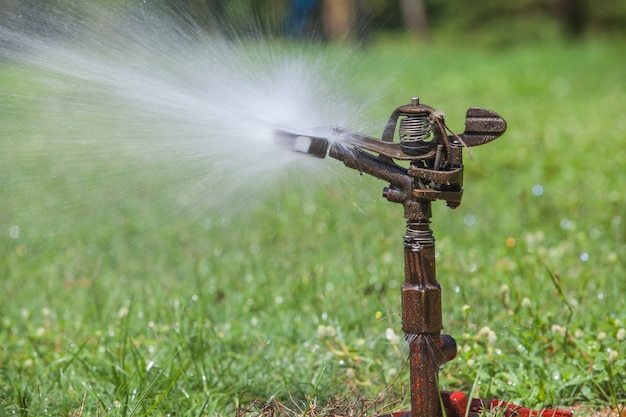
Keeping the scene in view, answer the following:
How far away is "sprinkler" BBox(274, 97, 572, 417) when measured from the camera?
1941 mm

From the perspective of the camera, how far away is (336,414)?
2.14 metres

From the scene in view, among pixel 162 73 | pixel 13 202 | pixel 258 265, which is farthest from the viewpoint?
pixel 13 202

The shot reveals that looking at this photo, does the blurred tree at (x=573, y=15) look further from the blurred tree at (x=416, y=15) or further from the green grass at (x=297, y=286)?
the green grass at (x=297, y=286)

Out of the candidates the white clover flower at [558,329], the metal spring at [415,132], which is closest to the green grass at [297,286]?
the white clover flower at [558,329]

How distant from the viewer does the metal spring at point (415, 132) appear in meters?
1.95

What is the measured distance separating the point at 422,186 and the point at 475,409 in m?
0.58

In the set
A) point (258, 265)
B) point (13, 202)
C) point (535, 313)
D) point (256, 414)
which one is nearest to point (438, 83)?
point (13, 202)

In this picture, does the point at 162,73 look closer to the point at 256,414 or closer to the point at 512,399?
the point at 256,414

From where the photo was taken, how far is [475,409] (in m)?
2.17

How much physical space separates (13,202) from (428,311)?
13.0 ft

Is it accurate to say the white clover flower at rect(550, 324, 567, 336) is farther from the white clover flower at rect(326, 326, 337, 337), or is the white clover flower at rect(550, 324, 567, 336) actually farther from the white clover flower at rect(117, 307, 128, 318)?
the white clover flower at rect(117, 307, 128, 318)

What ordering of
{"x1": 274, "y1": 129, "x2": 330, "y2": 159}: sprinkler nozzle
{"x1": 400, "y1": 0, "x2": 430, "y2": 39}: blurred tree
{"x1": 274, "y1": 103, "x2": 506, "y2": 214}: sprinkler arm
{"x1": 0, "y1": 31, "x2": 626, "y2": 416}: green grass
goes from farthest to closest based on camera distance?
1. {"x1": 400, "y1": 0, "x2": 430, "y2": 39}: blurred tree
2. {"x1": 0, "y1": 31, "x2": 626, "y2": 416}: green grass
3. {"x1": 274, "y1": 129, "x2": 330, "y2": 159}: sprinkler nozzle
4. {"x1": 274, "y1": 103, "x2": 506, "y2": 214}: sprinkler arm

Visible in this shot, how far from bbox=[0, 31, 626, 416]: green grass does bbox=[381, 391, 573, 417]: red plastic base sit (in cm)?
9

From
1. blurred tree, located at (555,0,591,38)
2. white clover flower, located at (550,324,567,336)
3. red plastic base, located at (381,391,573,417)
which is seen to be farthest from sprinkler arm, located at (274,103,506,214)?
blurred tree, located at (555,0,591,38)
